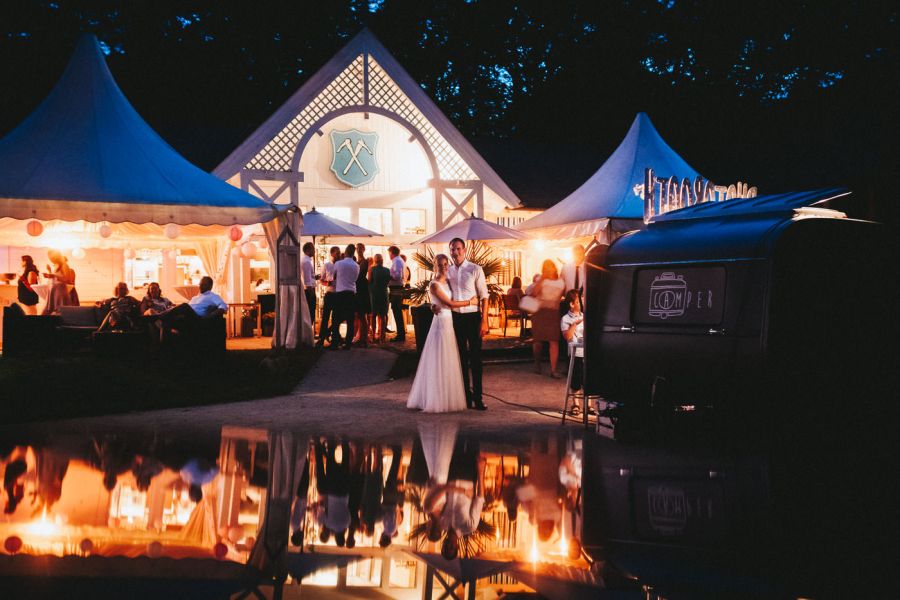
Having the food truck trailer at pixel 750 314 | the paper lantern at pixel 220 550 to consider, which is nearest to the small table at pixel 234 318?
the food truck trailer at pixel 750 314

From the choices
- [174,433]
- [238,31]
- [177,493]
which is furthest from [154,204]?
[238,31]

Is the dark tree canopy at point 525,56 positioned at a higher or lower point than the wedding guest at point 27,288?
higher

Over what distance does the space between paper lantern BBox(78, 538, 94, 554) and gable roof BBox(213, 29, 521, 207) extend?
1634cm

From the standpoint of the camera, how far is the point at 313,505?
5.78 meters

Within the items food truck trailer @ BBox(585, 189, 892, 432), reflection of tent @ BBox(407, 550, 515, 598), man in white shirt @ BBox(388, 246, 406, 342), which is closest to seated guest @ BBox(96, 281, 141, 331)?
man in white shirt @ BBox(388, 246, 406, 342)

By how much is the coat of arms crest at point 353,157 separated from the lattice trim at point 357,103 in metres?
0.74

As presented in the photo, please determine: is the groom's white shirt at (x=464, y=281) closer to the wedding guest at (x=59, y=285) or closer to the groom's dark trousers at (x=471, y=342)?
the groom's dark trousers at (x=471, y=342)

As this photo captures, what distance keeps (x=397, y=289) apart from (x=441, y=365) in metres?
8.57

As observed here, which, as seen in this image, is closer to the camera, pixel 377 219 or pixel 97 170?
pixel 97 170

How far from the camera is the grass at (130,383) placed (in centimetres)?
992

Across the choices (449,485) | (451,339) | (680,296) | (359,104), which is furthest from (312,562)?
(359,104)

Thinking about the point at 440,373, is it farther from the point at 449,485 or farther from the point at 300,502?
the point at 300,502

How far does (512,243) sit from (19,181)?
11.1 meters

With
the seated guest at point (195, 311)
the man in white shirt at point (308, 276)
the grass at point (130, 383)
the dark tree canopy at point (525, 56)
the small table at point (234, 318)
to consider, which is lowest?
the grass at point (130, 383)
